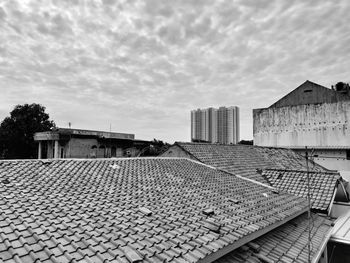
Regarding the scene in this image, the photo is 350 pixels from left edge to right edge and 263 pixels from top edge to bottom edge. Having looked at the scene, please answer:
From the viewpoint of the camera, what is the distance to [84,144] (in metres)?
23.6

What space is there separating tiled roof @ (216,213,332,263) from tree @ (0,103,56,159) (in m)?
31.9

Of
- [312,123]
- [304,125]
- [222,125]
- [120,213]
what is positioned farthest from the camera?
[222,125]

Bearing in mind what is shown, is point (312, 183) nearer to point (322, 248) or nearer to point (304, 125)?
point (322, 248)

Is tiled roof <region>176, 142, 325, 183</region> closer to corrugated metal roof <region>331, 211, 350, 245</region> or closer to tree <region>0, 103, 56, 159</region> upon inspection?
corrugated metal roof <region>331, 211, 350, 245</region>

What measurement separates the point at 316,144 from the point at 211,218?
71.3ft

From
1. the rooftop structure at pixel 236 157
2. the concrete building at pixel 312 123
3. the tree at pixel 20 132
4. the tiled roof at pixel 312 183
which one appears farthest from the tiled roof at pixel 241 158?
the tree at pixel 20 132

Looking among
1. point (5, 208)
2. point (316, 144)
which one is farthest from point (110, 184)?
point (316, 144)

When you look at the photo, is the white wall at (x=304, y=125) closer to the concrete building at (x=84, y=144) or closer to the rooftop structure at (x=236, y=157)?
the rooftop structure at (x=236, y=157)

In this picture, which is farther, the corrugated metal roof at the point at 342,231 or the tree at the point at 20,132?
the tree at the point at 20,132

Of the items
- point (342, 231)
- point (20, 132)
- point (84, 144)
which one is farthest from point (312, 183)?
point (20, 132)

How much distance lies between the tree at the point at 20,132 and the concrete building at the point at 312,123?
92.9 feet

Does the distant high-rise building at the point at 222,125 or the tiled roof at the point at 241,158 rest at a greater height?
the distant high-rise building at the point at 222,125

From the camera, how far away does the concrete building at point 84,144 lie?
22.8 meters

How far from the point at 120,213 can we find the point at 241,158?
1199cm
